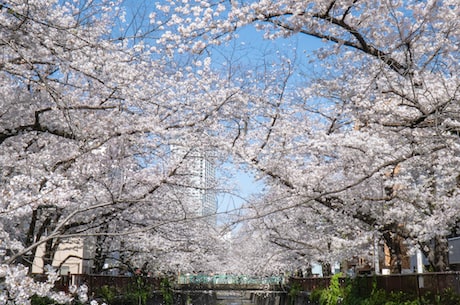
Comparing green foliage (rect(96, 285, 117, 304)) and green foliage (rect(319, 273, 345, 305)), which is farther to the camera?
green foliage (rect(319, 273, 345, 305))

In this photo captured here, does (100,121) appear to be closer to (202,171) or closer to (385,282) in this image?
(202,171)

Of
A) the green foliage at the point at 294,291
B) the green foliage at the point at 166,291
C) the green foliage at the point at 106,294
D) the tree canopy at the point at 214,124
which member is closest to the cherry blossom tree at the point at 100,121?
the tree canopy at the point at 214,124

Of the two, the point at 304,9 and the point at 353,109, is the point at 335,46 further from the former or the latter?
the point at 353,109

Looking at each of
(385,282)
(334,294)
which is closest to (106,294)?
(334,294)

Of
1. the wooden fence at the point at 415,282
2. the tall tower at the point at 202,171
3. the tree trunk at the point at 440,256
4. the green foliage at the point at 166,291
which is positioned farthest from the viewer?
the green foliage at the point at 166,291

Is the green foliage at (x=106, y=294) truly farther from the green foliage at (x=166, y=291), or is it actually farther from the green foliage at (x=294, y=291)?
the green foliage at (x=294, y=291)

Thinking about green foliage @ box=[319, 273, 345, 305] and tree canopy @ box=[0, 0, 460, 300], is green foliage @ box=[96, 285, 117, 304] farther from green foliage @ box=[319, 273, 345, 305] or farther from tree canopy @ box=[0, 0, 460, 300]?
green foliage @ box=[319, 273, 345, 305]

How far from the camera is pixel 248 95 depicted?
16047 millimetres

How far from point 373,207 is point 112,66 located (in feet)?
38.5

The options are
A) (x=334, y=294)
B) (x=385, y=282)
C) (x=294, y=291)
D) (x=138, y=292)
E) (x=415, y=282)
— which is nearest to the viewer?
(x=415, y=282)

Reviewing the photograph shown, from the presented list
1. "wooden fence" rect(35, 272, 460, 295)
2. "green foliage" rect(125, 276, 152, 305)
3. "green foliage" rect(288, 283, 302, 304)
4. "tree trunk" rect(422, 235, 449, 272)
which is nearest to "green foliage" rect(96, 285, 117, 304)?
"wooden fence" rect(35, 272, 460, 295)

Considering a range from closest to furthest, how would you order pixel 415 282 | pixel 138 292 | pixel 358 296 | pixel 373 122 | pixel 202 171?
1. pixel 373 122
2. pixel 415 282
3. pixel 202 171
4. pixel 358 296
5. pixel 138 292

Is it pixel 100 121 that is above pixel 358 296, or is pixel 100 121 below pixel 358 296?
above

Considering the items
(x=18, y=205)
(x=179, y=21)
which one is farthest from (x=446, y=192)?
(x=18, y=205)
